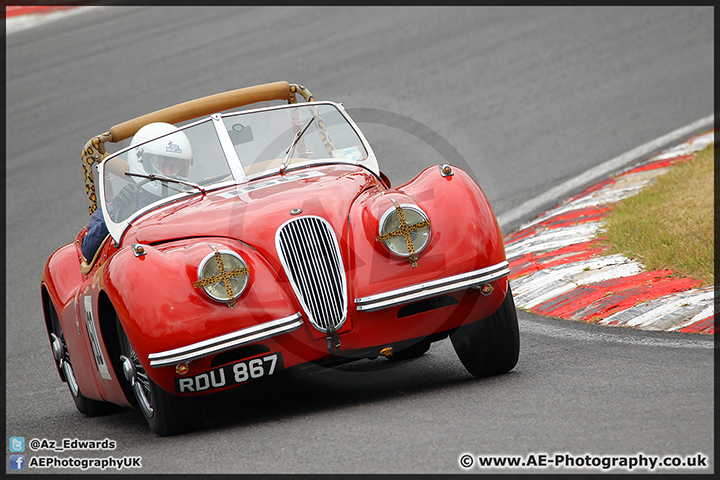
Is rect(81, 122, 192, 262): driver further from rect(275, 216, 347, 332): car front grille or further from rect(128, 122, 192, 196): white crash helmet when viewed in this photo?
rect(275, 216, 347, 332): car front grille

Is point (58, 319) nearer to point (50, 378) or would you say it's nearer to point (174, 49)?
point (50, 378)

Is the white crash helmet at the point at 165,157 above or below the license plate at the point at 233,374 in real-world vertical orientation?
above

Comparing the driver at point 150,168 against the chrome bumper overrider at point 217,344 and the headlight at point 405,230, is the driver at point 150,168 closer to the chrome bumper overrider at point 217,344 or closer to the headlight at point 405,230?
the chrome bumper overrider at point 217,344

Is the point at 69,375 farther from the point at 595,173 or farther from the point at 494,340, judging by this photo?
the point at 595,173

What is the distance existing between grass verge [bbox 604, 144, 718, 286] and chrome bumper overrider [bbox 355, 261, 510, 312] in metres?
2.10

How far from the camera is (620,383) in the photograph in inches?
173

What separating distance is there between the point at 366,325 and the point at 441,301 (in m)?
0.40

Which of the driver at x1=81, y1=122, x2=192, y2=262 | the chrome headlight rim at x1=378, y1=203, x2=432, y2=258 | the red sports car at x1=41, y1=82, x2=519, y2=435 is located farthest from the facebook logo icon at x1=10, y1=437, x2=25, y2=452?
the chrome headlight rim at x1=378, y1=203, x2=432, y2=258

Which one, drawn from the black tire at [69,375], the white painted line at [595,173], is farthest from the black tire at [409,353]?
the white painted line at [595,173]

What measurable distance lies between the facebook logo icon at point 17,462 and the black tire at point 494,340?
222 cm

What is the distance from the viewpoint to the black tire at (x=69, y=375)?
5668 millimetres

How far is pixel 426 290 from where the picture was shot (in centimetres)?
445

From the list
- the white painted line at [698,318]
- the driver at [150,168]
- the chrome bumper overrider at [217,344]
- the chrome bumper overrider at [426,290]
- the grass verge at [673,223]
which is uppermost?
the driver at [150,168]

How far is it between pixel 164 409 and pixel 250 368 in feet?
1.63
